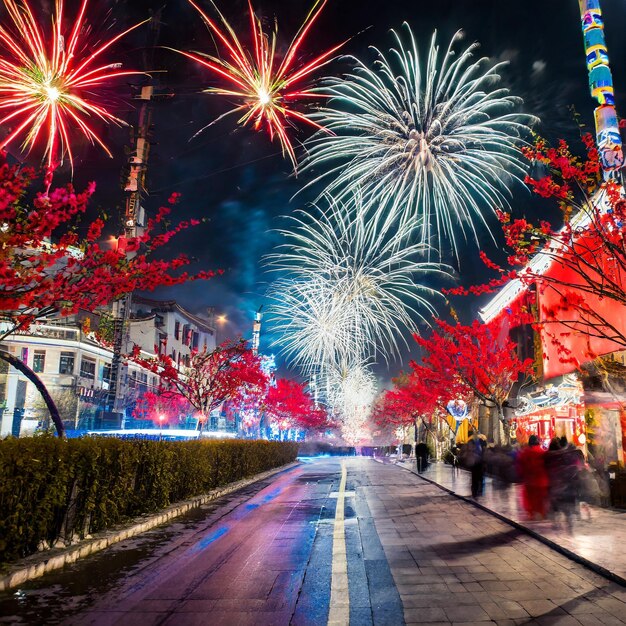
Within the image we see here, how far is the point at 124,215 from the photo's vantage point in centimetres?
3950

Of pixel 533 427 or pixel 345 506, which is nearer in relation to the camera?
pixel 345 506

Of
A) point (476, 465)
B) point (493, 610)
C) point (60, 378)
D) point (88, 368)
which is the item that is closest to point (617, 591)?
point (493, 610)

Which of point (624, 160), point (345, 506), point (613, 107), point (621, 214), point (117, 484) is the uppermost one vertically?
point (613, 107)

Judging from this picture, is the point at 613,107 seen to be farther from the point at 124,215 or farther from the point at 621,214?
the point at 124,215

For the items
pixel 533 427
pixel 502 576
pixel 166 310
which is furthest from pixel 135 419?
pixel 502 576

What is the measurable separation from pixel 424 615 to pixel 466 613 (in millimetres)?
426

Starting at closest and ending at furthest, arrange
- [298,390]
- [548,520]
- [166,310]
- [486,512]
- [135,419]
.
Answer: [548,520] < [486,512] < [135,419] < [166,310] < [298,390]

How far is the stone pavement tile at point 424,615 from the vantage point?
5.27 meters

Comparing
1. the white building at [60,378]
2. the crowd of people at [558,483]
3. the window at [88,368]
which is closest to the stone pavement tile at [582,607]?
the crowd of people at [558,483]

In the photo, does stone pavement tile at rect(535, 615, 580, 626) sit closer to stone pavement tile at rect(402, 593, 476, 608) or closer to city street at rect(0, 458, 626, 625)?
city street at rect(0, 458, 626, 625)

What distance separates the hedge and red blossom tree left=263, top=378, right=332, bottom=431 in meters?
43.7

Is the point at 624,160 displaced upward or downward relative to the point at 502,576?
upward

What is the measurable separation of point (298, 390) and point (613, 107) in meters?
54.3

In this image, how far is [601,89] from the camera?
2156 cm
